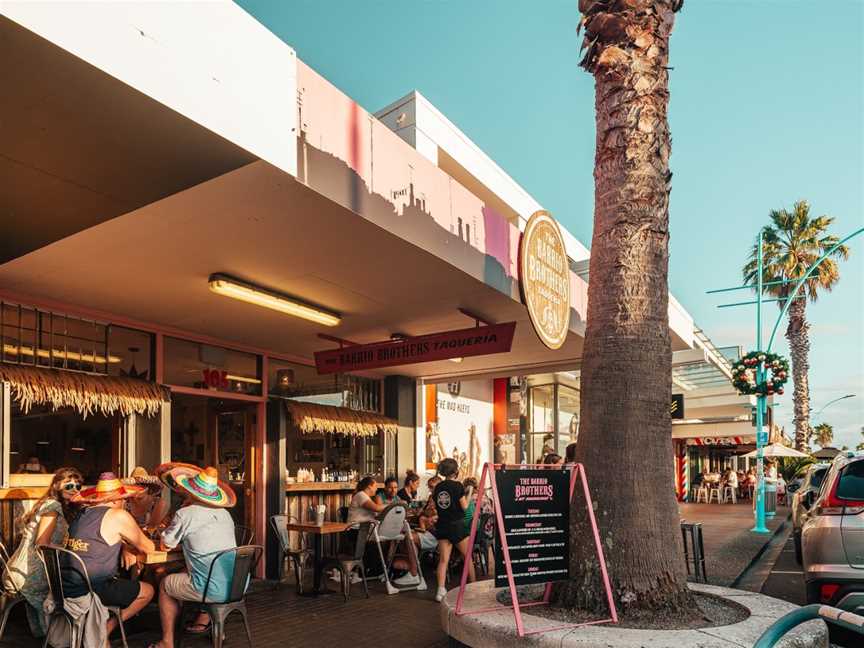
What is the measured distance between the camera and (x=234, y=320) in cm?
873

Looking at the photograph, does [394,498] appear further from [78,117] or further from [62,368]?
[78,117]

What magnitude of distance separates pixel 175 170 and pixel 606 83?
336 cm

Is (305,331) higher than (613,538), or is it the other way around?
(305,331)

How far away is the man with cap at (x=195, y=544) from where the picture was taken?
5.75 m

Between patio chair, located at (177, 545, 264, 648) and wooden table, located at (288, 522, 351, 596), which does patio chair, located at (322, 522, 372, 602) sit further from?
patio chair, located at (177, 545, 264, 648)

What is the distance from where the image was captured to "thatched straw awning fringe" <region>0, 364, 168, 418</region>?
7.11 meters

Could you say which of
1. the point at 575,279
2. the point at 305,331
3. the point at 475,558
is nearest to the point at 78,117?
the point at 305,331

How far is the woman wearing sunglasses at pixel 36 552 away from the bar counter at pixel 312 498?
4.18 metres

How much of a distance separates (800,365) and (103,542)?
32.6m

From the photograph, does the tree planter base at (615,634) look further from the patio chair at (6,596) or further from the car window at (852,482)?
the patio chair at (6,596)

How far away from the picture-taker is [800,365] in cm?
3222

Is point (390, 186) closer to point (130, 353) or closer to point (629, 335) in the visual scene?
point (629, 335)

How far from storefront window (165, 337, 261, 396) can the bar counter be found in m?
1.59

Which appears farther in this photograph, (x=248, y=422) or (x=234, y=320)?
(x=248, y=422)
